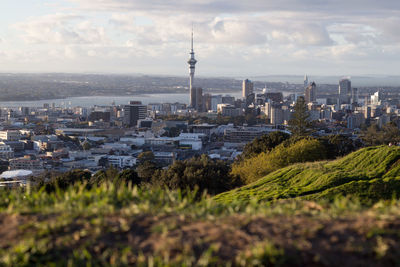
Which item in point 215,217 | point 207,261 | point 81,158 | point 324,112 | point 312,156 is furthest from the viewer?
point 324,112

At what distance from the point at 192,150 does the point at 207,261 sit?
5242 cm

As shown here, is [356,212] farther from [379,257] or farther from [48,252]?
[48,252]

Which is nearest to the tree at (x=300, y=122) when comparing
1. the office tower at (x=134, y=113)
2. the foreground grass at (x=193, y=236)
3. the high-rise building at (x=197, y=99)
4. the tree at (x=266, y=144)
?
the tree at (x=266, y=144)

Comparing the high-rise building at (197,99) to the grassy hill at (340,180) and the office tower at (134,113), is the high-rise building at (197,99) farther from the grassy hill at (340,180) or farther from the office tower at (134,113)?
the grassy hill at (340,180)

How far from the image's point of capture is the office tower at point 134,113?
8538 cm

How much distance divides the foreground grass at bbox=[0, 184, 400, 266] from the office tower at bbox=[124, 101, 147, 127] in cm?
8235

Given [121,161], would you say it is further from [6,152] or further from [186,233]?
[186,233]

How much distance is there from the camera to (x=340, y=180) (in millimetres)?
7988

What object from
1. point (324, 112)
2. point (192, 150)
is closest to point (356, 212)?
point (192, 150)

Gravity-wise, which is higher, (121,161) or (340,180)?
(340,180)

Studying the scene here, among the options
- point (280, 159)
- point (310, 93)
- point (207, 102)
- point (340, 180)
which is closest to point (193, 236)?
point (340, 180)

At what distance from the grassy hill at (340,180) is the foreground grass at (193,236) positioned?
386 cm

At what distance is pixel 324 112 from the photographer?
286 ft

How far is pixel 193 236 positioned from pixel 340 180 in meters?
5.47
